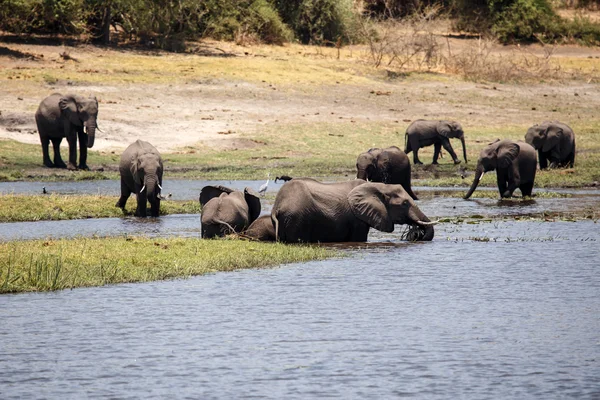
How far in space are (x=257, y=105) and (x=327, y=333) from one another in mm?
26652

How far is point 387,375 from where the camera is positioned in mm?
10469

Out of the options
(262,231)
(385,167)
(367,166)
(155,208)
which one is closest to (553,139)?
(385,167)

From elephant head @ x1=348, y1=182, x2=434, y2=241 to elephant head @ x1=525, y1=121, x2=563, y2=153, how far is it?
12242 millimetres

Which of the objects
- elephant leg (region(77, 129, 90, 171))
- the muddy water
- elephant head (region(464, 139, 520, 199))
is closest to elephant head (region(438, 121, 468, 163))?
elephant head (region(464, 139, 520, 199))

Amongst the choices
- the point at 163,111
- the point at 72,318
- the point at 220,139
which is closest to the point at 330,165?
the point at 220,139

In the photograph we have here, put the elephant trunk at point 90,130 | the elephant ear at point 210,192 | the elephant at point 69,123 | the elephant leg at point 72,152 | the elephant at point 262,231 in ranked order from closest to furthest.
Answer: the elephant at point 262,231, the elephant ear at point 210,192, the elephant trunk at point 90,130, the elephant at point 69,123, the elephant leg at point 72,152

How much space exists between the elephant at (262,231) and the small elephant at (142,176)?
11.5ft

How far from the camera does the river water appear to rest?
1015cm

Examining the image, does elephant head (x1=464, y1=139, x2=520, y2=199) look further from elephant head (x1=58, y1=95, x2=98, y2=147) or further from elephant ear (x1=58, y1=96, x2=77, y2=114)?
elephant ear (x1=58, y1=96, x2=77, y2=114)

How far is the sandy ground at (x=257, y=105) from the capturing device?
34125 mm

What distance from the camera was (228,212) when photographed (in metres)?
17.9

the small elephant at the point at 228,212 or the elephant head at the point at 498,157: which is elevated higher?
the elephant head at the point at 498,157

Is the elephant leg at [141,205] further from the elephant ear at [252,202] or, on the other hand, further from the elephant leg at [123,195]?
the elephant ear at [252,202]

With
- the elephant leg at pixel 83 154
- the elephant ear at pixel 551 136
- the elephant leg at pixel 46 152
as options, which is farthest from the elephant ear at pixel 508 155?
the elephant leg at pixel 46 152
